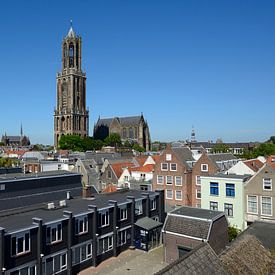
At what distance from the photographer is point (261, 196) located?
1443 inches

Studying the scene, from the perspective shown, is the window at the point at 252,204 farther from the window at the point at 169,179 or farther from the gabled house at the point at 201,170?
the window at the point at 169,179

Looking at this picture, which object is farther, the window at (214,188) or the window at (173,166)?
the window at (173,166)

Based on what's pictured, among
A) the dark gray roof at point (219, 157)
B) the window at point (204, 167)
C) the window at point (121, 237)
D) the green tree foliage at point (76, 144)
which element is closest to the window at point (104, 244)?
the window at point (121, 237)

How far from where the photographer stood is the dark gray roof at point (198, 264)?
37.9 feet

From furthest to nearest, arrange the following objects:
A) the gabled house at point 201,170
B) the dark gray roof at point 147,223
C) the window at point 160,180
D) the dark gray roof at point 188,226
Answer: the window at point 160,180 < the gabled house at point 201,170 < the dark gray roof at point 147,223 < the dark gray roof at point 188,226

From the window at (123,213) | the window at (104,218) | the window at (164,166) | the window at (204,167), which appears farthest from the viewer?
the window at (164,166)

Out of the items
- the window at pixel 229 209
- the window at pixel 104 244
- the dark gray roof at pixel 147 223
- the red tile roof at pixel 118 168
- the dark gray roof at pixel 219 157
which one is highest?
the dark gray roof at pixel 219 157

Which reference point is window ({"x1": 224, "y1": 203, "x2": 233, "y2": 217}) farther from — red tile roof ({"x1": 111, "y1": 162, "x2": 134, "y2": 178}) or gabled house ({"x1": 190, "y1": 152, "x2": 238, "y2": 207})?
red tile roof ({"x1": 111, "y1": 162, "x2": 134, "y2": 178})

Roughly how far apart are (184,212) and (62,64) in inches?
6304

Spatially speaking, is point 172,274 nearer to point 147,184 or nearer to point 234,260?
point 234,260

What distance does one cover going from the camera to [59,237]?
26.1 meters

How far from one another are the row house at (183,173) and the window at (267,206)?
34.3 feet

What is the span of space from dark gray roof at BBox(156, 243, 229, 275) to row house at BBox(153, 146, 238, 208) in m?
33.1

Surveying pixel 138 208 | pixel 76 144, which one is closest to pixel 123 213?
pixel 138 208
